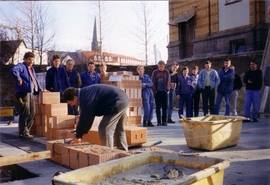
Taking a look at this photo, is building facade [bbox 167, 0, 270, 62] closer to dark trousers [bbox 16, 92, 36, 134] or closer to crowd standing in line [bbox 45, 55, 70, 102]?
crowd standing in line [bbox 45, 55, 70, 102]

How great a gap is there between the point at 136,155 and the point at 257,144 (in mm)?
3701

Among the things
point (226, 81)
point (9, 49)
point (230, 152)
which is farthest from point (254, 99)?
point (9, 49)

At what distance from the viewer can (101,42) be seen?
24531 millimetres

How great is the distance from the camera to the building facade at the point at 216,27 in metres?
16.1

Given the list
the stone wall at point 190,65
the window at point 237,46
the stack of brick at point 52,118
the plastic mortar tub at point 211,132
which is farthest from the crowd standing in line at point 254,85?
the window at point 237,46

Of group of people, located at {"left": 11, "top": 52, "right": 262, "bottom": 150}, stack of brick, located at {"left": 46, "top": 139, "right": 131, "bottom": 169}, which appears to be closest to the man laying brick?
group of people, located at {"left": 11, "top": 52, "right": 262, "bottom": 150}

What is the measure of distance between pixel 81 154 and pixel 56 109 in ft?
9.46

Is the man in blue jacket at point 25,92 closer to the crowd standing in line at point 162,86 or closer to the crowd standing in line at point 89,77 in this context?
the crowd standing in line at point 89,77

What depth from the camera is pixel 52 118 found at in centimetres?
656

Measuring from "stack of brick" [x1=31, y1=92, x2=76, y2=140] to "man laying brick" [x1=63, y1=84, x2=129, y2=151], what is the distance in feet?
6.05

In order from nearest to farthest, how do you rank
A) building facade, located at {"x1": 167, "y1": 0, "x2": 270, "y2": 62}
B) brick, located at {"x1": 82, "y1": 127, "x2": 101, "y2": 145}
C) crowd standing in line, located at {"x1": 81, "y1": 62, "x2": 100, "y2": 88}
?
brick, located at {"x1": 82, "y1": 127, "x2": 101, "y2": 145}
crowd standing in line, located at {"x1": 81, "y1": 62, "x2": 100, "y2": 88}
building facade, located at {"x1": 167, "y1": 0, "x2": 270, "y2": 62}

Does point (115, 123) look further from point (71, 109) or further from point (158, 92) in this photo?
point (158, 92)

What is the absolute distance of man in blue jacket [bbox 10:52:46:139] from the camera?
6699 mm

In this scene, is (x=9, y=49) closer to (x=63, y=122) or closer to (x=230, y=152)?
(x=63, y=122)
